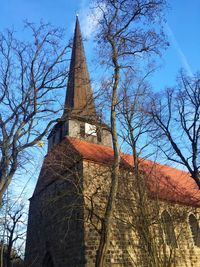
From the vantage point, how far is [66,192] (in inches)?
474

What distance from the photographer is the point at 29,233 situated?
54.5 ft

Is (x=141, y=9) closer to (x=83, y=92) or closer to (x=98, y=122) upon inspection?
(x=98, y=122)

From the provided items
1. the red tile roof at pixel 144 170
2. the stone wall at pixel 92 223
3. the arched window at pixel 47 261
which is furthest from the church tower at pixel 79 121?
the arched window at pixel 47 261

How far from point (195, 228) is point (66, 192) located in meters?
8.74

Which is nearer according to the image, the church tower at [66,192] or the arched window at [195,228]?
the church tower at [66,192]

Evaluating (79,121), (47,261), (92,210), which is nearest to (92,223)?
(92,210)

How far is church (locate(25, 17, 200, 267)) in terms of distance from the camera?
10.2 m

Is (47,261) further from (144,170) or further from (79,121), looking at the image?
(79,121)

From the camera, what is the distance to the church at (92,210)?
10.2 m

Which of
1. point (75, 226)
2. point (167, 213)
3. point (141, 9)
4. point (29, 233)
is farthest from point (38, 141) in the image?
point (29, 233)

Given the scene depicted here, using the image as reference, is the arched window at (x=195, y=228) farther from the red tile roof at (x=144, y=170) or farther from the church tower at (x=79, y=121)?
the church tower at (x=79, y=121)

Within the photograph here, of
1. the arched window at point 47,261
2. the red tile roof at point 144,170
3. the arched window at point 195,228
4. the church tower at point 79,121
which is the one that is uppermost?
the church tower at point 79,121

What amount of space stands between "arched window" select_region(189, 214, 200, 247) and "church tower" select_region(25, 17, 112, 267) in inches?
265

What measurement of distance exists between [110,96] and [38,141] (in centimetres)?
356
